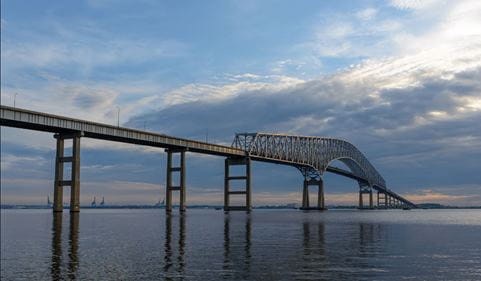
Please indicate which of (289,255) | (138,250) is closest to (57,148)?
(138,250)

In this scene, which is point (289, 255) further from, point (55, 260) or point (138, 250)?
point (55, 260)

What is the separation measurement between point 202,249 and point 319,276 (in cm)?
1535

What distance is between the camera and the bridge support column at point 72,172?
12071cm

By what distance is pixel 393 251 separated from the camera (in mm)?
39719

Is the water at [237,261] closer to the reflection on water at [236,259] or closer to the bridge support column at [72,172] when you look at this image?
the reflection on water at [236,259]

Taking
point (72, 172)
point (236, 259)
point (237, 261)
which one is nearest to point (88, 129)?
point (72, 172)

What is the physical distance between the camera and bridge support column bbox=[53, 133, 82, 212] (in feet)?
396

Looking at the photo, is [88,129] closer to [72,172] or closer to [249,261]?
[72,172]

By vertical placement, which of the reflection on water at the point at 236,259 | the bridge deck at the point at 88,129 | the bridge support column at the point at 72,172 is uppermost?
the bridge deck at the point at 88,129

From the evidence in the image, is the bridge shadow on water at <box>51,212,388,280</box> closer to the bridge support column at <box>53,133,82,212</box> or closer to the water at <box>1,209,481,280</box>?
the water at <box>1,209,481,280</box>

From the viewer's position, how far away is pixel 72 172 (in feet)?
397

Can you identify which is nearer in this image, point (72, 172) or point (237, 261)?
point (237, 261)

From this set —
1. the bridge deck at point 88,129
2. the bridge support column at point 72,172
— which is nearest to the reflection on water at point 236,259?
the bridge deck at point 88,129

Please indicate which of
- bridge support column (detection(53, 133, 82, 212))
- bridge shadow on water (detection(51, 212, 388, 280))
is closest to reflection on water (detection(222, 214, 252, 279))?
bridge shadow on water (detection(51, 212, 388, 280))
